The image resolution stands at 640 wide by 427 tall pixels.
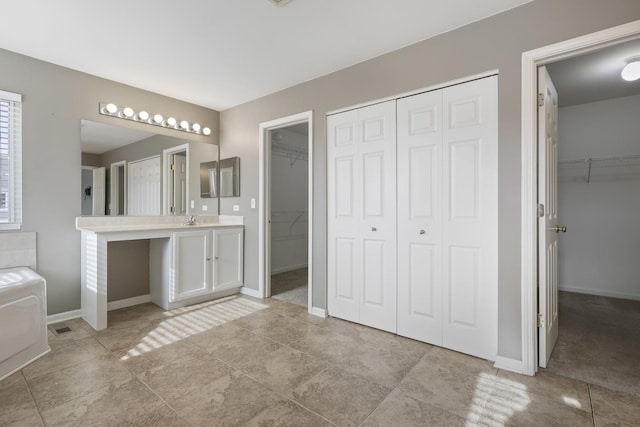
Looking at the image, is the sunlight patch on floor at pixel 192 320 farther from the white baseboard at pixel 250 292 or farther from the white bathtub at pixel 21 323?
the white bathtub at pixel 21 323

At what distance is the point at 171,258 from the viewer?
125 inches

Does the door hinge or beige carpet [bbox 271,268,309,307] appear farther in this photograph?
beige carpet [bbox 271,268,309,307]

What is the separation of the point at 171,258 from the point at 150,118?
1.63 metres

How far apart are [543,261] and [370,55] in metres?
2.09

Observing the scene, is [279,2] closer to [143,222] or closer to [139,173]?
[139,173]

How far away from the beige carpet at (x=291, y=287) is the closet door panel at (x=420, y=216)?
134 cm

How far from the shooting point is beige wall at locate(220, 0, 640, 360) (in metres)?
1.87

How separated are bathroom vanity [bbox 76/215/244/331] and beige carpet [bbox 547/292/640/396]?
10.4ft

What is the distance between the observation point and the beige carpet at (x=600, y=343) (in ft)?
6.45

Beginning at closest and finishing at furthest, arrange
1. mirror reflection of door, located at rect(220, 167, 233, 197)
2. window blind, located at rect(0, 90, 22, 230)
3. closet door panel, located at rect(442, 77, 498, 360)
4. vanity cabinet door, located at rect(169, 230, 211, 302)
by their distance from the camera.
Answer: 1. closet door panel, located at rect(442, 77, 498, 360)
2. window blind, located at rect(0, 90, 22, 230)
3. vanity cabinet door, located at rect(169, 230, 211, 302)
4. mirror reflection of door, located at rect(220, 167, 233, 197)

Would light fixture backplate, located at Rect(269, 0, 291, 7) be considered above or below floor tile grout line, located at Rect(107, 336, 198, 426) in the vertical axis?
above

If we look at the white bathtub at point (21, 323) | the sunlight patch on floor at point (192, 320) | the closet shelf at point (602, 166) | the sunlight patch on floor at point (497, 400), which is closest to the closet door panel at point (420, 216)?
the sunlight patch on floor at point (497, 400)

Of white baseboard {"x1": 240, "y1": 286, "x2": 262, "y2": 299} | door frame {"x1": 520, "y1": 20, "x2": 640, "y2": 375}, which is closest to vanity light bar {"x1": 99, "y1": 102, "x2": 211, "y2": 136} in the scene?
white baseboard {"x1": 240, "y1": 286, "x2": 262, "y2": 299}

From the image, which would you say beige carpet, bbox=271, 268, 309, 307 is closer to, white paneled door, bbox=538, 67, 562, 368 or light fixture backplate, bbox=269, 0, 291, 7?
white paneled door, bbox=538, 67, 562, 368
